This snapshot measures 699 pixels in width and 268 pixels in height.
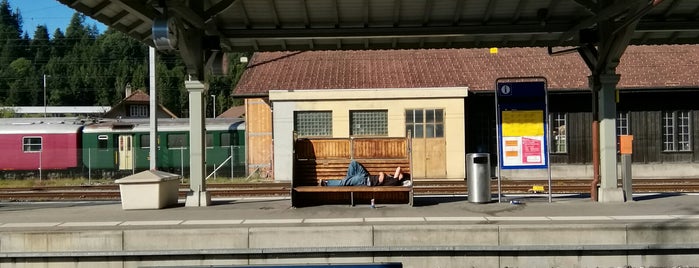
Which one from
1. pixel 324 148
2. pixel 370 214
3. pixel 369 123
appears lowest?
pixel 370 214

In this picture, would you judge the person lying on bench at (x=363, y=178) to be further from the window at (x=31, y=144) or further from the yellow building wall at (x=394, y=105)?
the window at (x=31, y=144)

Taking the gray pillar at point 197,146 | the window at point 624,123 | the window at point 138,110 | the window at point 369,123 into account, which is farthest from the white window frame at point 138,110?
the gray pillar at point 197,146

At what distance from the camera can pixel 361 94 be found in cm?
2711

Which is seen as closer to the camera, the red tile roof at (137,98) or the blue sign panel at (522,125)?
the blue sign panel at (522,125)

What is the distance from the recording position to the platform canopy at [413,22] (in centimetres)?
1216

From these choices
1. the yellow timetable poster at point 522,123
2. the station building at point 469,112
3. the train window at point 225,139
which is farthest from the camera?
the train window at point 225,139

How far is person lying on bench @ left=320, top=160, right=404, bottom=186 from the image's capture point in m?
11.3

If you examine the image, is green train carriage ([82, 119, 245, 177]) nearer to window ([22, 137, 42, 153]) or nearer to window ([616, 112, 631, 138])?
window ([22, 137, 42, 153])

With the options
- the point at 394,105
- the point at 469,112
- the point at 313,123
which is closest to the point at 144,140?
Answer: the point at 313,123

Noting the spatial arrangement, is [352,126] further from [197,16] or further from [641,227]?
[641,227]

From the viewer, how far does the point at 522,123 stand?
1204 centimetres

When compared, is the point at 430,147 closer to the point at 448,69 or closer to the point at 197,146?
the point at 448,69

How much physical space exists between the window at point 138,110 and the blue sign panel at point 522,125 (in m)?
68.3

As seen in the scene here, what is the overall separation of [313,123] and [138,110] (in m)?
53.5
